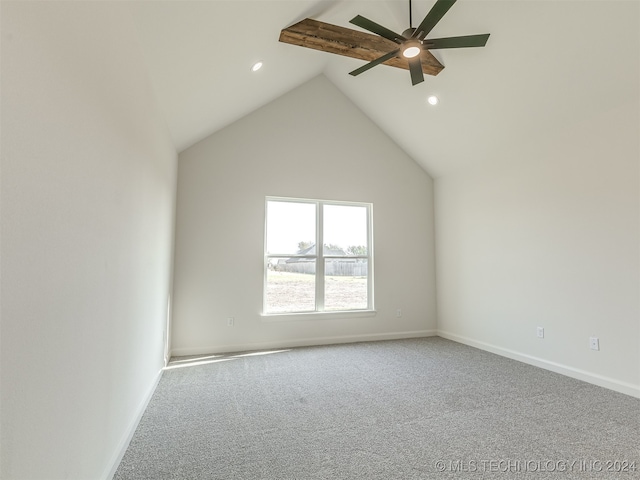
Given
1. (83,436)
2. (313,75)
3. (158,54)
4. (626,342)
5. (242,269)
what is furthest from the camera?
(313,75)

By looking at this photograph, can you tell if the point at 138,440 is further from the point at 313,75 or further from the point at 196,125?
the point at 313,75

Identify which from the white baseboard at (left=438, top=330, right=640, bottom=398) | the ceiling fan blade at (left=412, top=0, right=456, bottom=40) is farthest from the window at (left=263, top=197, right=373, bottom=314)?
the ceiling fan blade at (left=412, top=0, right=456, bottom=40)

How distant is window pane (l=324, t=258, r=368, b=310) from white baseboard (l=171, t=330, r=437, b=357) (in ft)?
1.47

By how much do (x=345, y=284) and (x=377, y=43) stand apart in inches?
126

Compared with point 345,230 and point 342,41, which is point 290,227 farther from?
point 342,41

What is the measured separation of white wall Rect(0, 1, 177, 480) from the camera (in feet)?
2.92

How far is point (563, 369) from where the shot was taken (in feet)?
11.2

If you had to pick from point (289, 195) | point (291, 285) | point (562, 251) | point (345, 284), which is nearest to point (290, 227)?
point (289, 195)

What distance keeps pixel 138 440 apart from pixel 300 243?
3.08 metres

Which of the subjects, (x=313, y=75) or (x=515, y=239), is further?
(x=313, y=75)

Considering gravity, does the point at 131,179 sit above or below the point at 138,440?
above

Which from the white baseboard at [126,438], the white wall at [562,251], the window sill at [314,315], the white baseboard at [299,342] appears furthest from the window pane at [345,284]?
the white baseboard at [126,438]

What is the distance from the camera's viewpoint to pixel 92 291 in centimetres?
146

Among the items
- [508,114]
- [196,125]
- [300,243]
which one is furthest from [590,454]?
[196,125]
